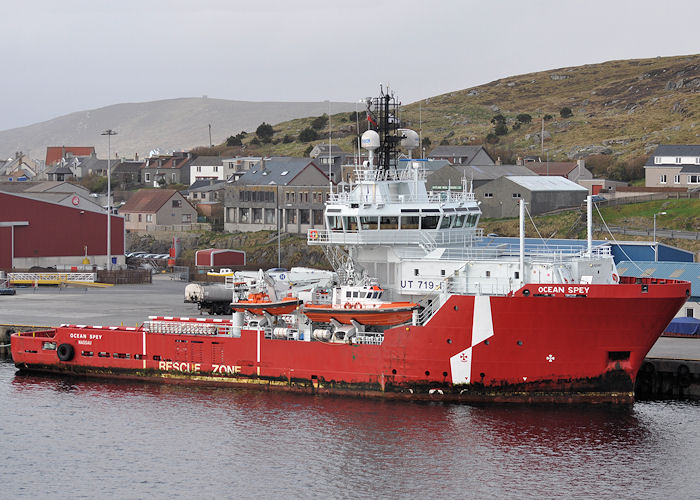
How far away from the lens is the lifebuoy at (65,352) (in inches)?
1807

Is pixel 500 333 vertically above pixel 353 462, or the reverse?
pixel 500 333

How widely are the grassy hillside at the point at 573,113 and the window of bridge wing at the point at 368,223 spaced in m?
75.3

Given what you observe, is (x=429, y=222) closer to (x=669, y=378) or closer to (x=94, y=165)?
(x=669, y=378)

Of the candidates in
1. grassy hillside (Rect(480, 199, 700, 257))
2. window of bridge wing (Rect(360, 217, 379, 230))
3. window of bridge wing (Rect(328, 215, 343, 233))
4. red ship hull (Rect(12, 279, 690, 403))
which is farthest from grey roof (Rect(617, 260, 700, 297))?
grassy hillside (Rect(480, 199, 700, 257))

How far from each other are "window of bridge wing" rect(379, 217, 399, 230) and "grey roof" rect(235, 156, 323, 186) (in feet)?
185

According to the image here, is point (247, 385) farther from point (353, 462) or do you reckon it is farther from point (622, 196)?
point (622, 196)

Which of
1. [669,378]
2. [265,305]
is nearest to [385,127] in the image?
[265,305]

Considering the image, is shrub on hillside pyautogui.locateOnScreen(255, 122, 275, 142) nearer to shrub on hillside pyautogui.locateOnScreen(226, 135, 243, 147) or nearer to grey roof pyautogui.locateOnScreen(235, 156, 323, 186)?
shrub on hillside pyautogui.locateOnScreen(226, 135, 243, 147)

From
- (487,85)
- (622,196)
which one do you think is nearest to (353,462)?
(622,196)

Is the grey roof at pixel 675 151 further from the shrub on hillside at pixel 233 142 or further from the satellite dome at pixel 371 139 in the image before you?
the shrub on hillside at pixel 233 142

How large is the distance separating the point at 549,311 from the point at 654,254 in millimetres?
26065

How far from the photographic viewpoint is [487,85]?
18400cm

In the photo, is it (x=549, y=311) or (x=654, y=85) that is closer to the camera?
(x=549, y=311)

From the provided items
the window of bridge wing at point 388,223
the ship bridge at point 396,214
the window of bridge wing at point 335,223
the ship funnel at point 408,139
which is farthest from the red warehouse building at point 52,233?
the window of bridge wing at point 388,223
